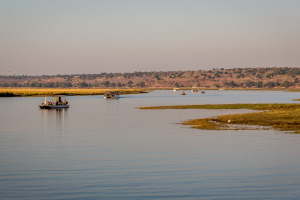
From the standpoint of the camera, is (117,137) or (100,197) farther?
(117,137)

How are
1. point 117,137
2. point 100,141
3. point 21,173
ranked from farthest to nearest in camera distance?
point 117,137, point 100,141, point 21,173

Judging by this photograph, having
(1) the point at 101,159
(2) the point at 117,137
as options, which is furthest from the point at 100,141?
(1) the point at 101,159

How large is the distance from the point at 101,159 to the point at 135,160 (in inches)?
78.4

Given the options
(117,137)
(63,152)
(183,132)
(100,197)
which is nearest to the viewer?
(100,197)

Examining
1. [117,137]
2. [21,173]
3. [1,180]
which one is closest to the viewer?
[1,180]

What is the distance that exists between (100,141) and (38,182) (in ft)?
41.9

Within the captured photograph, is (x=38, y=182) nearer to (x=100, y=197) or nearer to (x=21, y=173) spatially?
(x=21, y=173)

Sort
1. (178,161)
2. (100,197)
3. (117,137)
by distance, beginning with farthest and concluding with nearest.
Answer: (117,137)
(178,161)
(100,197)

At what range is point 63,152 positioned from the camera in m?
25.1

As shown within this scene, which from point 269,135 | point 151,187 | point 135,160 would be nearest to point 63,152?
point 135,160

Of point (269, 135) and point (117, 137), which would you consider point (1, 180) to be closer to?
point (117, 137)

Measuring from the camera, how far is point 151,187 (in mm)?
16797

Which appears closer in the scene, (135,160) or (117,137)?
(135,160)

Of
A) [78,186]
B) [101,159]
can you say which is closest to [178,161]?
[101,159]
